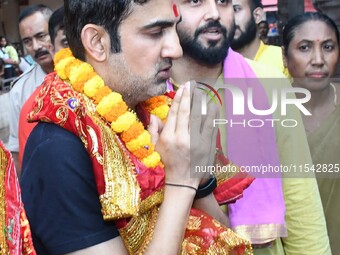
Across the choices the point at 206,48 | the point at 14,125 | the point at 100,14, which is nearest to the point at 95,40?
the point at 100,14

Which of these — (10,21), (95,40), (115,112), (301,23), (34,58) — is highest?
(10,21)

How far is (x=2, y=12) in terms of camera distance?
55.7ft

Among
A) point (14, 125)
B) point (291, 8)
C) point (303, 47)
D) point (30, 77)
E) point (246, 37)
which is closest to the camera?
point (303, 47)

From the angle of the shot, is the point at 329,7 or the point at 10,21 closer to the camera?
the point at 329,7

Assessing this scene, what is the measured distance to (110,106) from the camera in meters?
1.51

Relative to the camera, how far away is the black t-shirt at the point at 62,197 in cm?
132

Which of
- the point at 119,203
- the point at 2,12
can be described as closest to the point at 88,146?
the point at 119,203

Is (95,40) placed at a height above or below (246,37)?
below

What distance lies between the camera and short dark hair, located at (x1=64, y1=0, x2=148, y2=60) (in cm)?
147

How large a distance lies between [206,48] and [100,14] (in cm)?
78

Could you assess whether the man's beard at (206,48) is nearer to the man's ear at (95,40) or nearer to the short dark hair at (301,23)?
the man's ear at (95,40)

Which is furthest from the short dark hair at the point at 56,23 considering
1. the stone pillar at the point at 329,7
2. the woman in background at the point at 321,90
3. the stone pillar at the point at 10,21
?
the stone pillar at the point at 10,21

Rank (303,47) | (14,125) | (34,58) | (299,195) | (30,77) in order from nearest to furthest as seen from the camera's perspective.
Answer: (299,195)
(303,47)
(14,125)
(30,77)
(34,58)

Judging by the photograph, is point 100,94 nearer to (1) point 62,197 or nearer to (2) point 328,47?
(1) point 62,197
